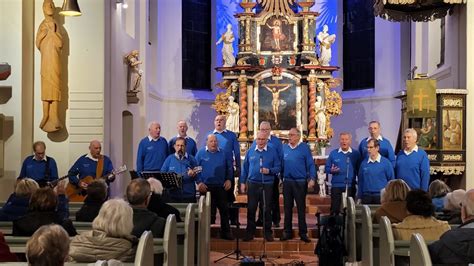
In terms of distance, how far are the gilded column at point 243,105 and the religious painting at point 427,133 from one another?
22.7 ft

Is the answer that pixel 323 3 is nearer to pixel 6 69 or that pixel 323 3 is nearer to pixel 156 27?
pixel 156 27

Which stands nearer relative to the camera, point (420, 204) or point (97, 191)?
point (420, 204)

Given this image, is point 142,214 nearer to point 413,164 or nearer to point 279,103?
point 413,164

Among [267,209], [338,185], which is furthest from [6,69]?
[338,185]

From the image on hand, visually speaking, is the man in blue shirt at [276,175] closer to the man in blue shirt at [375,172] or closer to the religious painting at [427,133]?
the man in blue shirt at [375,172]

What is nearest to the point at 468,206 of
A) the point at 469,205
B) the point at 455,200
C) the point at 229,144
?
→ the point at 469,205

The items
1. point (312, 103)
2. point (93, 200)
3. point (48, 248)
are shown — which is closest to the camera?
point (48, 248)

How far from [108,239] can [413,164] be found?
18.9ft

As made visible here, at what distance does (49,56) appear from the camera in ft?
36.6

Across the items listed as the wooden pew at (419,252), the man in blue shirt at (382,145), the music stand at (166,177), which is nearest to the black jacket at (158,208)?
the music stand at (166,177)

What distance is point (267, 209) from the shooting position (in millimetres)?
10688

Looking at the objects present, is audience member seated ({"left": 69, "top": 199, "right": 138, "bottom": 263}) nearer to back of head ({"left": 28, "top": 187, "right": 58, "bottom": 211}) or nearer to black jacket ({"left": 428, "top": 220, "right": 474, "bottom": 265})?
back of head ({"left": 28, "top": 187, "right": 58, "bottom": 211})

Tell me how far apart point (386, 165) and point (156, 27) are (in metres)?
10.9

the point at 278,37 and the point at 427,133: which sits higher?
the point at 278,37
